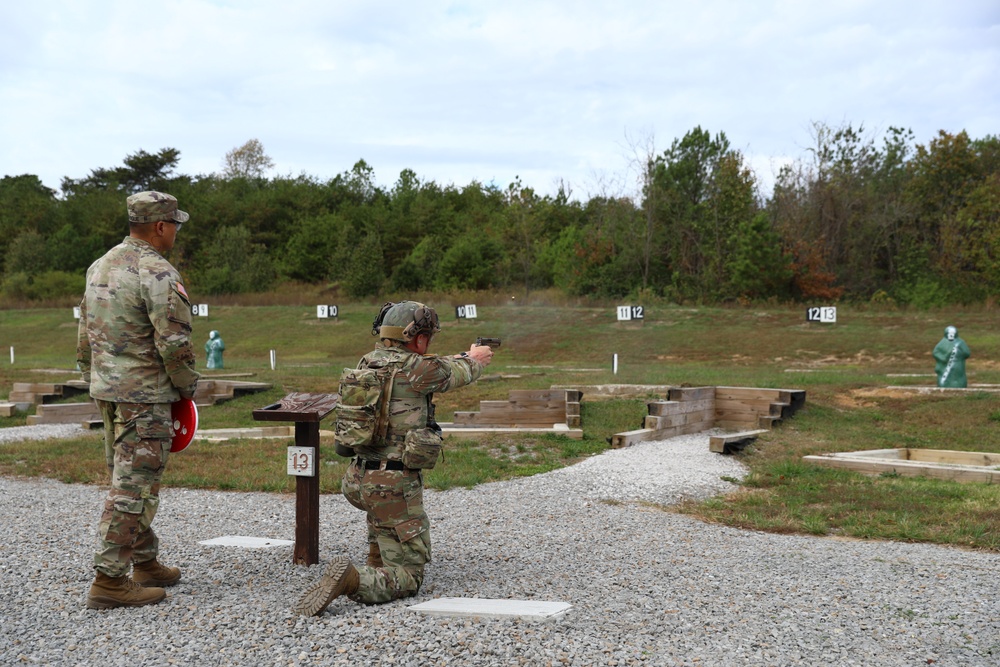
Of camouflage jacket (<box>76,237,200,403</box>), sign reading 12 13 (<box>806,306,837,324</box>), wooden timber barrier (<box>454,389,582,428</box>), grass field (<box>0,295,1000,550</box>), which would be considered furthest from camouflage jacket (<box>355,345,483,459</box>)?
sign reading 12 13 (<box>806,306,837,324</box>)

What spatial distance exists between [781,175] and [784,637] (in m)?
52.4

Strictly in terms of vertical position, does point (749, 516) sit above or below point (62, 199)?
below

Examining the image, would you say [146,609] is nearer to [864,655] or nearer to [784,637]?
[784,637]

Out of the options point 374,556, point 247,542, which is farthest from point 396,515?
point 247,542

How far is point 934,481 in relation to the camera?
9609 mm

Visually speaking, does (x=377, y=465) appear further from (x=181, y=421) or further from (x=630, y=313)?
(x=630, y=313)

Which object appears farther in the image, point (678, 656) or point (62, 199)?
point (62, 199)

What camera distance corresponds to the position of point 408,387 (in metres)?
5.25

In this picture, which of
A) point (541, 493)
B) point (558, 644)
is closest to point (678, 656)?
point (558, 644)

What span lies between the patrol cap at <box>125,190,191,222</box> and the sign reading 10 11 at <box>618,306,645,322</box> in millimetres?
28388

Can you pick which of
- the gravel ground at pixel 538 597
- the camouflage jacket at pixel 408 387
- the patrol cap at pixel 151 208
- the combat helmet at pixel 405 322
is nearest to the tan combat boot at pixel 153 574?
the gravel ground at pixel 538 597

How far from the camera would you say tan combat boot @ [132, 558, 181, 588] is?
5242 mm

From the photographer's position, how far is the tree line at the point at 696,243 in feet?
152

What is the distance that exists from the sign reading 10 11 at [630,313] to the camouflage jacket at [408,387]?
92.2ft
